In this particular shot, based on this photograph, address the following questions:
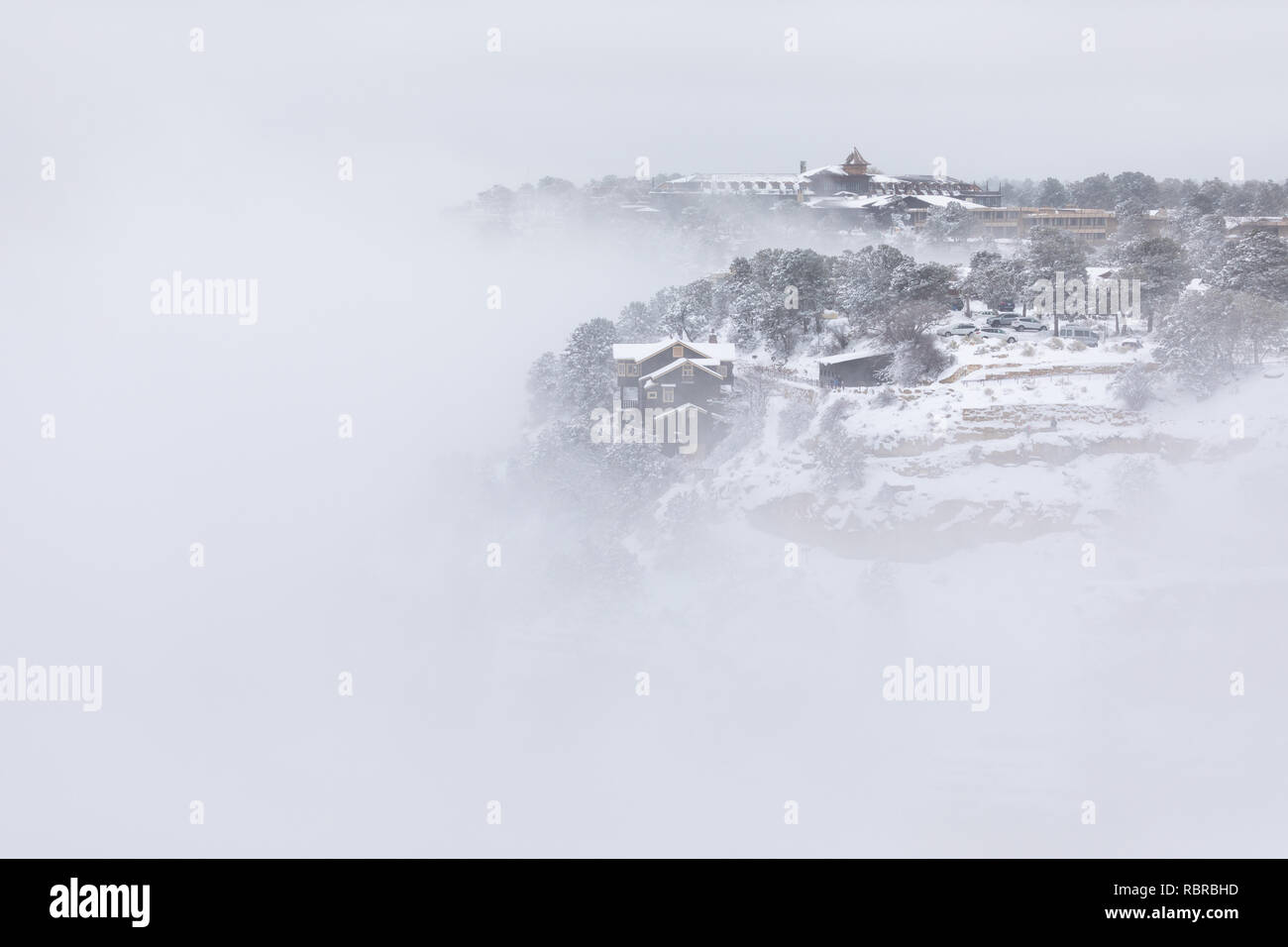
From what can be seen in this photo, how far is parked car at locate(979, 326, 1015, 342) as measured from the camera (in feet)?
142

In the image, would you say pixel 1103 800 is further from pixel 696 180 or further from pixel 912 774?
pixel 696 180

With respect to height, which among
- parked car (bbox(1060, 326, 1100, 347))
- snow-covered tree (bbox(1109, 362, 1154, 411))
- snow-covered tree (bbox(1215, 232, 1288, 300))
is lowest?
snow-covered tree (bbox(1109, 362, 1154, 411))

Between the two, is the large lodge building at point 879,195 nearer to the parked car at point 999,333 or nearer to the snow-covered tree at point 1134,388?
the parked car at point 999,333

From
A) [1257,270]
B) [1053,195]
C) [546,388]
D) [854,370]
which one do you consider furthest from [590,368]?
[1053,195]

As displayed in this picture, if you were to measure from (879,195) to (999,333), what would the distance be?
23.3 m

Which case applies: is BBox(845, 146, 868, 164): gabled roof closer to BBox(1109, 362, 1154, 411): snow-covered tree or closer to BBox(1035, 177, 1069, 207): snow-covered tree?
BBox(1035, 177, 1069, 207): snow-covered tree

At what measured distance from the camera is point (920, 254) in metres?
58.9

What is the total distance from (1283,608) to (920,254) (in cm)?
2590

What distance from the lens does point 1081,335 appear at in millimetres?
43594

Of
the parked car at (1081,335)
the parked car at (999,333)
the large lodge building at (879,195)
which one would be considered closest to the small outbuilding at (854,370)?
the parked car at (999,333)

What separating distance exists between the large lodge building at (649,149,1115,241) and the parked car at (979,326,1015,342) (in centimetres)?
1734

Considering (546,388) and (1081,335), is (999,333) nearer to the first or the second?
(1081,335)

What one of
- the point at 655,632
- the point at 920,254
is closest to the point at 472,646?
the point at 655,632

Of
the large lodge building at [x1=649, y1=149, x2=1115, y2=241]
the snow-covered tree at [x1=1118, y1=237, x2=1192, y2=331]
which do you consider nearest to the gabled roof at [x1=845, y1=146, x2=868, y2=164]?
the large lodge building at [x1=649, y1=149, x2=1115, y2=241]
